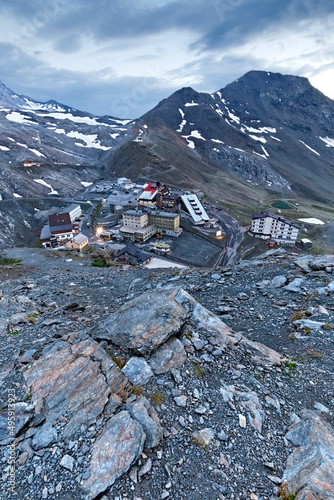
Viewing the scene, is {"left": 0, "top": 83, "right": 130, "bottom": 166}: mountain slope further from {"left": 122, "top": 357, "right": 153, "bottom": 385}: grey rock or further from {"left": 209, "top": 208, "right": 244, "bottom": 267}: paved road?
{"left": 122, "top": 357, "right": 153, "bottom": 385}: grey rock

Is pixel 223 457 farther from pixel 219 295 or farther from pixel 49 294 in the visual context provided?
pixel 49 294

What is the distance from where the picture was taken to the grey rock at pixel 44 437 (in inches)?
250

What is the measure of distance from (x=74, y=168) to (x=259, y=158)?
4501 inches

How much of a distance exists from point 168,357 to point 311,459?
498cm

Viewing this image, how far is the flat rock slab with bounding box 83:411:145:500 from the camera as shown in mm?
5643

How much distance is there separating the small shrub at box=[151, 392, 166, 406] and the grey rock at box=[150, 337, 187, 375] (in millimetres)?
805

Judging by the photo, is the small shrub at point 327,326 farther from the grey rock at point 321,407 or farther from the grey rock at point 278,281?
the grey rock at point 321,407

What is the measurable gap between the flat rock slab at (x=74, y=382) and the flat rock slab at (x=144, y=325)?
0.92m

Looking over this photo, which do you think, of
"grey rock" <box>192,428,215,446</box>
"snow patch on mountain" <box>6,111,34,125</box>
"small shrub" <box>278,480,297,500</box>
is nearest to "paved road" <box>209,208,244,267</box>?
"grey rock" <box>192,428,215,446</box>

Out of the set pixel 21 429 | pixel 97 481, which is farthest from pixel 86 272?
pixel 97 481

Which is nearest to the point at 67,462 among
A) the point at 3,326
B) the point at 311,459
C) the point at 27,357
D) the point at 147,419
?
the point at 147,419

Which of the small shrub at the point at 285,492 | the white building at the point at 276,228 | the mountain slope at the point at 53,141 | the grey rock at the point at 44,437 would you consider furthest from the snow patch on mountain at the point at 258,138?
the grey rock at the point at 44,437

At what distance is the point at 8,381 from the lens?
8453mm

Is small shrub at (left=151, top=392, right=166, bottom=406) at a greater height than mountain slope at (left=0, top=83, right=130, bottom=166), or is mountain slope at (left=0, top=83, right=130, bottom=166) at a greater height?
mountain slope at (left=0, top=83, right=130, bottom=166)
